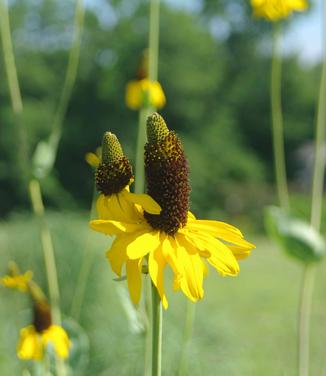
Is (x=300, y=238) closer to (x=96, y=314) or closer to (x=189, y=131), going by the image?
(x=96, y=314)

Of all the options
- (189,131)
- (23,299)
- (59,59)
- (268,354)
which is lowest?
(268,354)

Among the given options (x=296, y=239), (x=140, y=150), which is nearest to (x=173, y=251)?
(x=296, y=239)

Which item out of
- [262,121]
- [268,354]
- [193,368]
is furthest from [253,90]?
[193,368]

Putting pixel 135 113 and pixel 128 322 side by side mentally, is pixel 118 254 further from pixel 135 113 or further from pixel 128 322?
pixel 135 113

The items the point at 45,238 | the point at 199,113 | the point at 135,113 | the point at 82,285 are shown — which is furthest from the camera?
the point at 199,113

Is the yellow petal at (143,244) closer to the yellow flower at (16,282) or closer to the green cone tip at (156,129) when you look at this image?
the green cone tip at (156,129)

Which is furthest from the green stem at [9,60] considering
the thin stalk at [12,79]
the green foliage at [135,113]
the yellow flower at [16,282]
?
the green foliage at [135,113]

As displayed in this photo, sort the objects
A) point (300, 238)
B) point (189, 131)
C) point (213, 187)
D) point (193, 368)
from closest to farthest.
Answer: point (300, 238) → point (193, 368) → point (213, 187) → point (189, 131)

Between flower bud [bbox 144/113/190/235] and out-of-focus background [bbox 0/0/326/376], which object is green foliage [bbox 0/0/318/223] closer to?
out-of-focus background [bbox 0/0/326/376]
